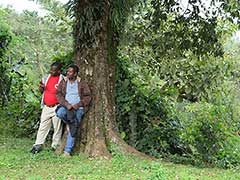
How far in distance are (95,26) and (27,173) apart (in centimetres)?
278

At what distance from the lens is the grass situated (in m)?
5.91

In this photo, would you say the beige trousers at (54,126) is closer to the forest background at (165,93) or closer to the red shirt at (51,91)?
the red shirt at (51,91)

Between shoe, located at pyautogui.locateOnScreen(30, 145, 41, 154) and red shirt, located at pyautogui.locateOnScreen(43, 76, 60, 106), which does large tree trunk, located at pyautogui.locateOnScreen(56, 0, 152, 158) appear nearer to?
red shirt, located at pyautogui.locateOnScreen(43, 76, 60, 106)

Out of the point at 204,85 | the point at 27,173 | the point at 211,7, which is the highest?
the point at 211,7

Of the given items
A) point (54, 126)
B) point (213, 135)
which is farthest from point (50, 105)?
point (213, 135)

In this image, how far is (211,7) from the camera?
1024cm

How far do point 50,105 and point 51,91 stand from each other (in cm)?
27

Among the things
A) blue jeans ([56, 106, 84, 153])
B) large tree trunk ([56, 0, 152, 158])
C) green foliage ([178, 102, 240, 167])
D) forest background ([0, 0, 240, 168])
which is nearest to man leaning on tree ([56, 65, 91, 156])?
blue jeans ([56, 106, 84, 153])

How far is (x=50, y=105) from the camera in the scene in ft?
26.8

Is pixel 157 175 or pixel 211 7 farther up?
pixel 211 7

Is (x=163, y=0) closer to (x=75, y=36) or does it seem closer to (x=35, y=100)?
(x=75, y=36)

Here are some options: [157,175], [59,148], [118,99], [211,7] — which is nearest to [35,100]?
[118,99]

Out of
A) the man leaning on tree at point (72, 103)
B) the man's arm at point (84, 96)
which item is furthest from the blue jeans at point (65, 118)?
the man's arm at point (84, 96)

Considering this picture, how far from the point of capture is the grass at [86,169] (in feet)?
19.4
